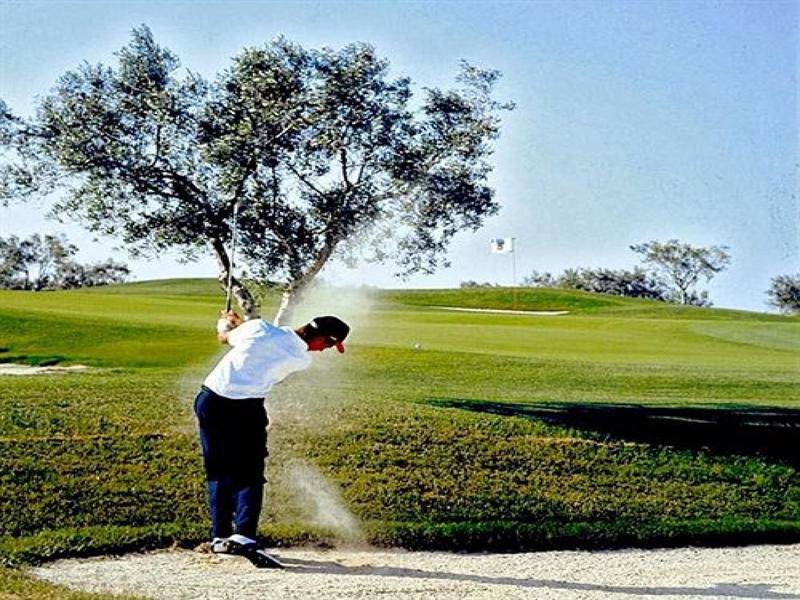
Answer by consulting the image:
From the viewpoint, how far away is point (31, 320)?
101 feet

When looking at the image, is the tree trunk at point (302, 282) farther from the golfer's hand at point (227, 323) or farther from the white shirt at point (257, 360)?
the white shirt at point (257, 360)

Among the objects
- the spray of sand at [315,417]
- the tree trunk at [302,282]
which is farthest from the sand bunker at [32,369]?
the tree trunk at [302,282]

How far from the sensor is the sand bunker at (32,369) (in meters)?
23.2

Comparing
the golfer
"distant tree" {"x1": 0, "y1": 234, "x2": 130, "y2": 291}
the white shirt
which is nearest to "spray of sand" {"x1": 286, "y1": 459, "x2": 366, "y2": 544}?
the golfer

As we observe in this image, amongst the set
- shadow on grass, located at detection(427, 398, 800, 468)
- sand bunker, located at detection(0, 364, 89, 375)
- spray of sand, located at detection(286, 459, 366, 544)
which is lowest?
spray of sand, located at detection(286, 459, 366, 544)

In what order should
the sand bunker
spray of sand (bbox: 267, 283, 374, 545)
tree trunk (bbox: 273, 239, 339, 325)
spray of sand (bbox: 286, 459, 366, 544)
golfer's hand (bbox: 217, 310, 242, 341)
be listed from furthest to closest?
the sand bunker, tree trunk (bbox: 273, 239, 339, 325), spray of sand (bbox: 267, 283, 374, 545), spray of sand (bbox: 286, 459, 366, 544), golfer's hand (bbox: 217, 310, 242, 341)

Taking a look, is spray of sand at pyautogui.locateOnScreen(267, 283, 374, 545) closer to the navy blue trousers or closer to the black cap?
the navy blue trousers

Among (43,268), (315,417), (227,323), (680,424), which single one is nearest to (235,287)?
(315,417)

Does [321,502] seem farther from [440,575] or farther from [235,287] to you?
[235,287]

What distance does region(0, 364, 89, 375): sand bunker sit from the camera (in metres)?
23.2

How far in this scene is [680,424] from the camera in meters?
18.3

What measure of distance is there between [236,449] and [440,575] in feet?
6.88

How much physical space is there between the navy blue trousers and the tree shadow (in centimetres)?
67

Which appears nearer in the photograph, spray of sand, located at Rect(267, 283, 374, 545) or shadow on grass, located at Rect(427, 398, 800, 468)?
spray of sand, located at Rect(267, 283, 374, 545)
